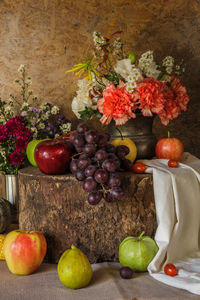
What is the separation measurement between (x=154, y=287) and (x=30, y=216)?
2.24ft

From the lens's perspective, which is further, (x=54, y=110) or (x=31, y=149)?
(x=54, y=110)

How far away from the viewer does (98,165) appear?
1.53 meters

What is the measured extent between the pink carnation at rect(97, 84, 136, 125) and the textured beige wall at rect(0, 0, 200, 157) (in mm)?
660

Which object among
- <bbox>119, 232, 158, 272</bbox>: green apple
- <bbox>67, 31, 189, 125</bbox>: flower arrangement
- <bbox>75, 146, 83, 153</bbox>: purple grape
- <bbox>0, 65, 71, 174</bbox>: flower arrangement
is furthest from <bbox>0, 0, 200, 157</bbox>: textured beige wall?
<bbox>119, 232, 158, 272</bbox>: green apple

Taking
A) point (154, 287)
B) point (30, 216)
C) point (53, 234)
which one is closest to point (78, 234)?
point (53, 234)

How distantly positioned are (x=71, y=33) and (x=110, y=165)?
122 centimetres

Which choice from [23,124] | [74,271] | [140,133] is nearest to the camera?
[74,271]

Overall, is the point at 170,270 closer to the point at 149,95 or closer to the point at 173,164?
the point at 173,164

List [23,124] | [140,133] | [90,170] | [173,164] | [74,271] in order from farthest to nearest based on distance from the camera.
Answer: [23,124] < [140,133] < [173,164] < [90,170] < [74,271]

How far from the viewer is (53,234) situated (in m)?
1.69

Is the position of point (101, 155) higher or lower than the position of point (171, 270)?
higher

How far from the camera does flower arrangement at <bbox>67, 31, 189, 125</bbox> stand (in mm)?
1751

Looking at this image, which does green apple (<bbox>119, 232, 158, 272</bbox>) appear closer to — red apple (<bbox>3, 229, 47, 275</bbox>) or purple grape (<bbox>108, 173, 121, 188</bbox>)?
purple grape (<bbox>108, 173, 121, 188</bbox>)

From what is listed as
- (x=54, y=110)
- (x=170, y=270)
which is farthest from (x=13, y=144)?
(x=170, y=270)
